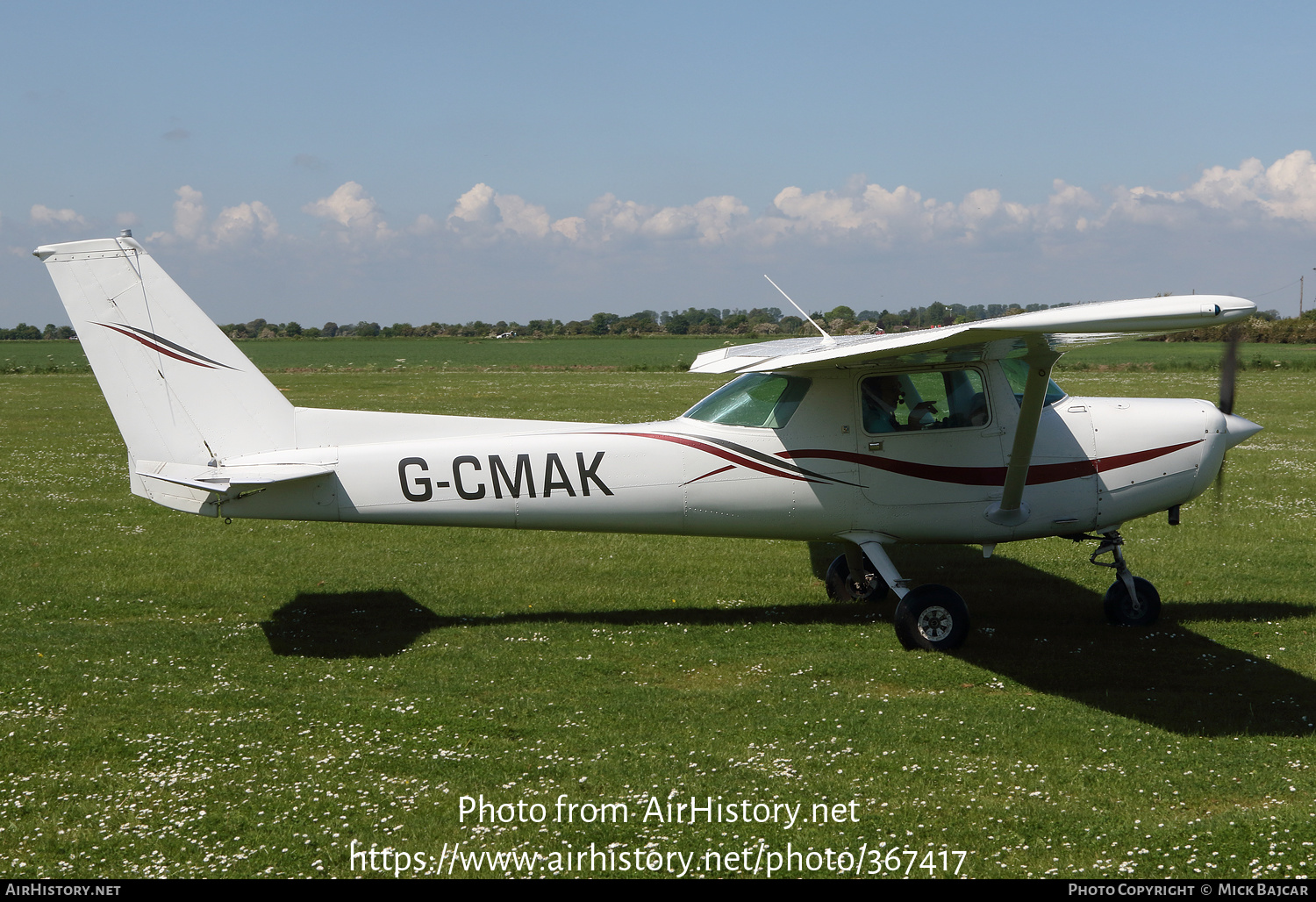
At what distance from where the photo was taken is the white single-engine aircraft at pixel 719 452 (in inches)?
308

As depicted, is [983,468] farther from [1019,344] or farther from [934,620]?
[934,620]

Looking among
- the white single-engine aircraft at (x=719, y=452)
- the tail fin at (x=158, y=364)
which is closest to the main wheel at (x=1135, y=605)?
the white single-engine aircraft at (x=719, y=452)

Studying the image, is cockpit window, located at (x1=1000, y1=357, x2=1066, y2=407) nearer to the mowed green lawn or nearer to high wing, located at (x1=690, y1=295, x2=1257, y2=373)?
high wing, located at (x1=690, y1=295, x2=1257, y2=373)

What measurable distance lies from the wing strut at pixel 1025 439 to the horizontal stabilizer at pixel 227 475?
551cm

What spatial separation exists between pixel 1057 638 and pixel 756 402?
328 centimetres

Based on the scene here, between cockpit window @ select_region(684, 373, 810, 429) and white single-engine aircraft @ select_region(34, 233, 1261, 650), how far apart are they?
2 cm

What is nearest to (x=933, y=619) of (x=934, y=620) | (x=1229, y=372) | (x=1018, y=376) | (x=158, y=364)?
(x=934, y=620)

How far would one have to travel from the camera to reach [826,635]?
8.37 m

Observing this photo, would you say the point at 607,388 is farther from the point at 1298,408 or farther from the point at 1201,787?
the point at 1201,787

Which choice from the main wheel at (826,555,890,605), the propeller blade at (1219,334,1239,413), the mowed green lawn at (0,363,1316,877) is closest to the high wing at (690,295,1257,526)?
the propeller blade at (1219,334,1239,413)

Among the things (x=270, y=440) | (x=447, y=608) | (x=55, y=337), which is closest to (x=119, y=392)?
(x=270, y=440)

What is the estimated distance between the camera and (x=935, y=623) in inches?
312

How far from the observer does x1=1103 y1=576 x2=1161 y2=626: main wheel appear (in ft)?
28.2

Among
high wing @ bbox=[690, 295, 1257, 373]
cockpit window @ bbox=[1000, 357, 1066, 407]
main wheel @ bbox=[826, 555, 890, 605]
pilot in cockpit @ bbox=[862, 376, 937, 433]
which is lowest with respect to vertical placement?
main wheel @ bbox=[826, 555, 890, 605]
